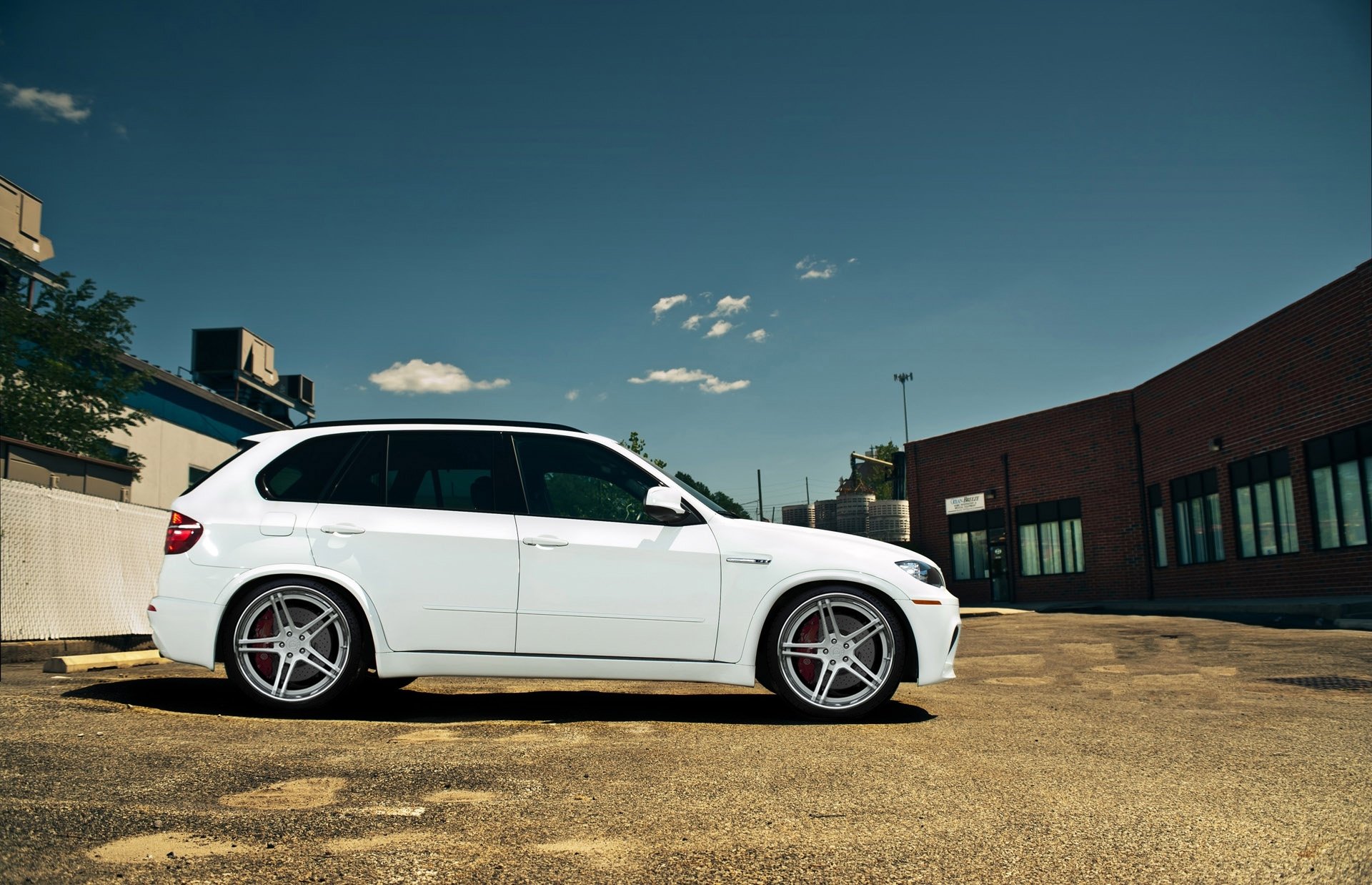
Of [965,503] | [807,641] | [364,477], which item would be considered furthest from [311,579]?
[965,503]

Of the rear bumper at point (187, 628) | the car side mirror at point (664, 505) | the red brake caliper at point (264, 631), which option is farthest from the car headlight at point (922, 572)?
the rear bumper at point (187, 628)

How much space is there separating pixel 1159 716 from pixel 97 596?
10.2 m

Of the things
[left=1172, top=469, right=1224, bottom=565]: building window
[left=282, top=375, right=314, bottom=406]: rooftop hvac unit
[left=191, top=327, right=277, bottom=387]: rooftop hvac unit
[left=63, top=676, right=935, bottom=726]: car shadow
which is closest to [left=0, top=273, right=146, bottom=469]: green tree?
[left=63, top=676, right=935, bottom=726]: car shadow

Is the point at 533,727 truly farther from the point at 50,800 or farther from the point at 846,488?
the point at 846,488

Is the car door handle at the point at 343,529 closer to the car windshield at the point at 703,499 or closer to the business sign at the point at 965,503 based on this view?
the car windshield at the point at 703,499

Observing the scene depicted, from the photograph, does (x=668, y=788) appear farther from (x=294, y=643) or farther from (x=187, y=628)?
(x=187, y=628)

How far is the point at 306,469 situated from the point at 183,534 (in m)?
0.77

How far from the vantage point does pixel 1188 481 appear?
26859 millimetres

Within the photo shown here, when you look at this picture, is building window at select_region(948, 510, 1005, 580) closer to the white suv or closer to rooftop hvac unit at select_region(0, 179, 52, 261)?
the white suv

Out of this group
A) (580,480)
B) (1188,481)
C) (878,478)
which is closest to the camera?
(580,480)

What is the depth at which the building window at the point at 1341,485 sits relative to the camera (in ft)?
63.4

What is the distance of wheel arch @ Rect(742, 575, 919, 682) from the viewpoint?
18.2 feet

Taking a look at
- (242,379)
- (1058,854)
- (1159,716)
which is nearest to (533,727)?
(1058,854)

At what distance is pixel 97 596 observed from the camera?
10.3 m
